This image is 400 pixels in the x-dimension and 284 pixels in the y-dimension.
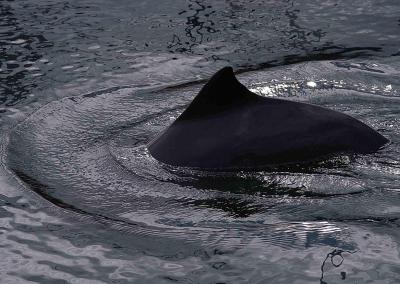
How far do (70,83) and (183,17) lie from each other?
3.13 meters

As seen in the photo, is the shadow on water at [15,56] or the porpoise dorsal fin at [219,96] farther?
the shadow on water at [15,56]

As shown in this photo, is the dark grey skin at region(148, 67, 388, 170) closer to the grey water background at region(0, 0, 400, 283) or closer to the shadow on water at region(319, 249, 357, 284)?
the grey water background at region(0, 0, 400, 283)

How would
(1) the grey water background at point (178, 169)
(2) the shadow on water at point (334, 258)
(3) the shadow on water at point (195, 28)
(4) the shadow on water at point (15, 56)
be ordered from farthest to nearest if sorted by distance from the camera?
1. (3) the shadow on water at point (195, 28)
2. (4) the shadow on water at point (15, 56)
3. (1) the grey water background at point (178, 169)
4. (2) the shadow on water at point (334, 258)

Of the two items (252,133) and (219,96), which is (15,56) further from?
(252,133)

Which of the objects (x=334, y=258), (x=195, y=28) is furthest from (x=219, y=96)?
(x=195, y=28)

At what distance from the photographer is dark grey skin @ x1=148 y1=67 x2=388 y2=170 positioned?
696 cm

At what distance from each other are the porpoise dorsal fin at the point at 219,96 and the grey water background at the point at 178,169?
1.77 ft

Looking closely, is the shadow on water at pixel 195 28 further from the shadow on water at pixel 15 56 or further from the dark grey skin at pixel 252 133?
the dark grey skin at pixel 252 133

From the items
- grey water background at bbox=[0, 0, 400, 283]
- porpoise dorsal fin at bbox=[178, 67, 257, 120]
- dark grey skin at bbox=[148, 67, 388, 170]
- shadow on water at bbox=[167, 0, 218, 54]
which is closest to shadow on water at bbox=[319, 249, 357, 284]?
grey water background at bbox=[0, 0, 400, 283]

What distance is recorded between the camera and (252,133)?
701 cm

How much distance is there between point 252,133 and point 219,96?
40cm

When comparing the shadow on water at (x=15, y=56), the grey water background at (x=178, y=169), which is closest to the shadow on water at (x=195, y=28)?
the grey water background at (x=178, y=169)

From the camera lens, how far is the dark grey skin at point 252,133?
6.96 meters

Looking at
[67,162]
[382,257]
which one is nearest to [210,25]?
[67,162]
